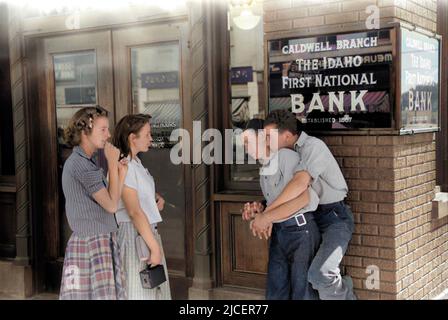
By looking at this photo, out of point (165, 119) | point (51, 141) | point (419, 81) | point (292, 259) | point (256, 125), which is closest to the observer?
point (292, 259)

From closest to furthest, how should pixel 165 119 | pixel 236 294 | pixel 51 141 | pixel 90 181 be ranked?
pixel 90 181, pixel 236 294, pixel 165 119, pixel 51 141

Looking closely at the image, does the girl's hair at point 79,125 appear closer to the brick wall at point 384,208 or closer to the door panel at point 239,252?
the door panel at point 239,252

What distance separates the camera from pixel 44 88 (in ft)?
18.7

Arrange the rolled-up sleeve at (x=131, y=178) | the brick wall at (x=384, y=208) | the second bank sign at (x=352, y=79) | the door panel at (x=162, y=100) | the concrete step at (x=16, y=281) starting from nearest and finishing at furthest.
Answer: the rolled-up sleeve at (x=131, y=178)
the second bank sign at (x=352, y=79)
the brick wall at (x=384, y=208)
the door panel at (x=162, y=100)
the concrete step at (x=16, y=281)

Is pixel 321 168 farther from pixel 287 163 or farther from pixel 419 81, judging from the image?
pixel 419 81

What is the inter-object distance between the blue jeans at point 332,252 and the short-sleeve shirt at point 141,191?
1.04m

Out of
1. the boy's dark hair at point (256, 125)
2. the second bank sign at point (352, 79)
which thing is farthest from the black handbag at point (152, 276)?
the second bank sign at point (352, 79)

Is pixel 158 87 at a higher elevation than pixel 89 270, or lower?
higher

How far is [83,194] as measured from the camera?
12.3 ft

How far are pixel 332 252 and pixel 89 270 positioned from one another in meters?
1.48

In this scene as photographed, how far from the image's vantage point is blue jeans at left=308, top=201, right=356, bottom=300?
12.2ft

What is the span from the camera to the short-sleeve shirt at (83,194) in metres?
3.73

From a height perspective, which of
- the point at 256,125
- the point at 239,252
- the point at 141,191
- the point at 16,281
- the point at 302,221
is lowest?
the point at 16,281

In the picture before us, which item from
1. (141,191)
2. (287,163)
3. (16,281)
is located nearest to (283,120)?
(287,163)
